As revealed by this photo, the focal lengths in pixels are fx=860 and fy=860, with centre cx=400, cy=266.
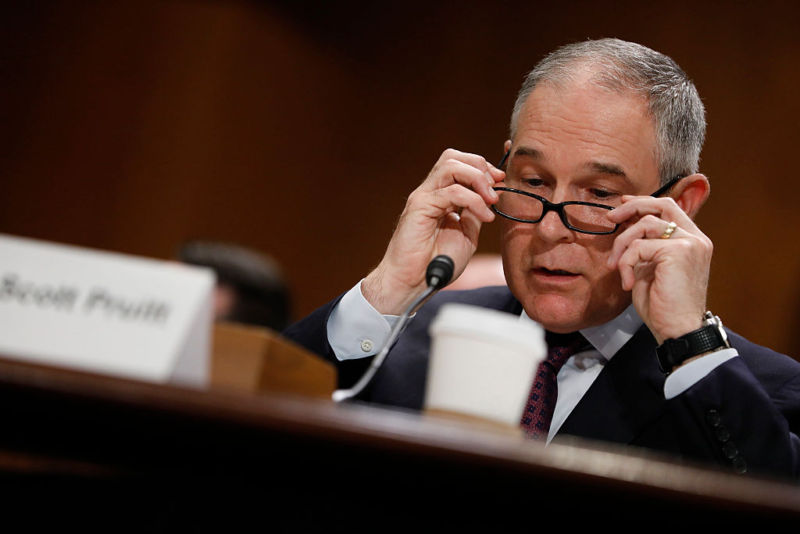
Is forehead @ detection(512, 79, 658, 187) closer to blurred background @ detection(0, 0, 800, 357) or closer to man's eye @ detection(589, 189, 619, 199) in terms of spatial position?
man's eye @ detection(589, 189, 619, 199)

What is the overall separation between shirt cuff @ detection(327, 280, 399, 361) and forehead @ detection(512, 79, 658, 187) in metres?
0.41

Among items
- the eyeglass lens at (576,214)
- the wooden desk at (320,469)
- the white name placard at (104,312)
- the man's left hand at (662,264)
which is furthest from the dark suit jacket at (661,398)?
the white name placard at (104,312)

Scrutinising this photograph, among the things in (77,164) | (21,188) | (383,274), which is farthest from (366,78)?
(383,274)

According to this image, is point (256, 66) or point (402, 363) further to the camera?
point (256, 66)

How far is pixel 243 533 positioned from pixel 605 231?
1.00m

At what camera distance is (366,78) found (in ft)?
13.4

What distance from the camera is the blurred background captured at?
3479mm

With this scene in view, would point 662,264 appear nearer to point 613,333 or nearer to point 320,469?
point 613,333

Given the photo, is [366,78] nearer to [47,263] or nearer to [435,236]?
[435,236]

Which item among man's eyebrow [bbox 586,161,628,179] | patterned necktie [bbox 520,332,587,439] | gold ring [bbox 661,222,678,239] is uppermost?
man's eyebrow [bbox 586,161,628,179]

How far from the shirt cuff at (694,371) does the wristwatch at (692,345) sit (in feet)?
0.04

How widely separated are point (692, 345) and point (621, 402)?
19cm

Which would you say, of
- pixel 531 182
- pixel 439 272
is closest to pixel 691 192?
pixel 531 182

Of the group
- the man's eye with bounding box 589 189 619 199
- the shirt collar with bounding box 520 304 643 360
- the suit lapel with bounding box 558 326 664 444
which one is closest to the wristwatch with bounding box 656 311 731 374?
the suit lapel with bounding box 558 326 664 444
